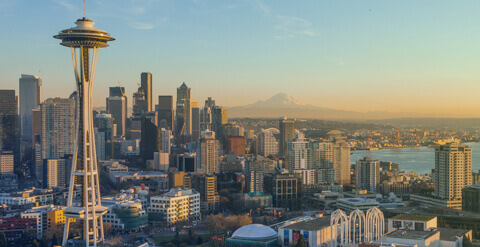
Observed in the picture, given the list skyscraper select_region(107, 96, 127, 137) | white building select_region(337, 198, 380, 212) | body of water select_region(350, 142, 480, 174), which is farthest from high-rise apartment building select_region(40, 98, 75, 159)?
skyscraper select_region(107, 96, 127, 137)

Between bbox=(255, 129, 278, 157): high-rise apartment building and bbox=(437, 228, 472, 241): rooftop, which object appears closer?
bbox=(437, 228, 472, 241): rooftop

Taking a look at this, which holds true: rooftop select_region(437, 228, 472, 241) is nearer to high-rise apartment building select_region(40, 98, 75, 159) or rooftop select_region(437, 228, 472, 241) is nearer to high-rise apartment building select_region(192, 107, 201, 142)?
high-rise apartment building select_region(40, 98, 75, 159)

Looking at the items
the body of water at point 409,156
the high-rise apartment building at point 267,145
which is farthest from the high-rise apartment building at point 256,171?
the high-rise apartment building at point 267,145

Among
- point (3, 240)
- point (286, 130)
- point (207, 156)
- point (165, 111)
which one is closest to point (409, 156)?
point (286, 130)

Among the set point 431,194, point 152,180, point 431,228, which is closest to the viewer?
point 431,228

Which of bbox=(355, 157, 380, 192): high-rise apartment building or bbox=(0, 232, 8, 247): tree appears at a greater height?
bbox=(355, 157, 380, 192): high-rise apartment building

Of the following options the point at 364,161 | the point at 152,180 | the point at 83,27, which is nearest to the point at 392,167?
the point at 364,161

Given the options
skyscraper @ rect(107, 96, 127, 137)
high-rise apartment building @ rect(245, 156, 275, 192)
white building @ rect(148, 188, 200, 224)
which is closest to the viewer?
white building @ rect(148, 188, 200, 224)

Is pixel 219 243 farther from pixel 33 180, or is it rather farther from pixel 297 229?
pixel 33 180
